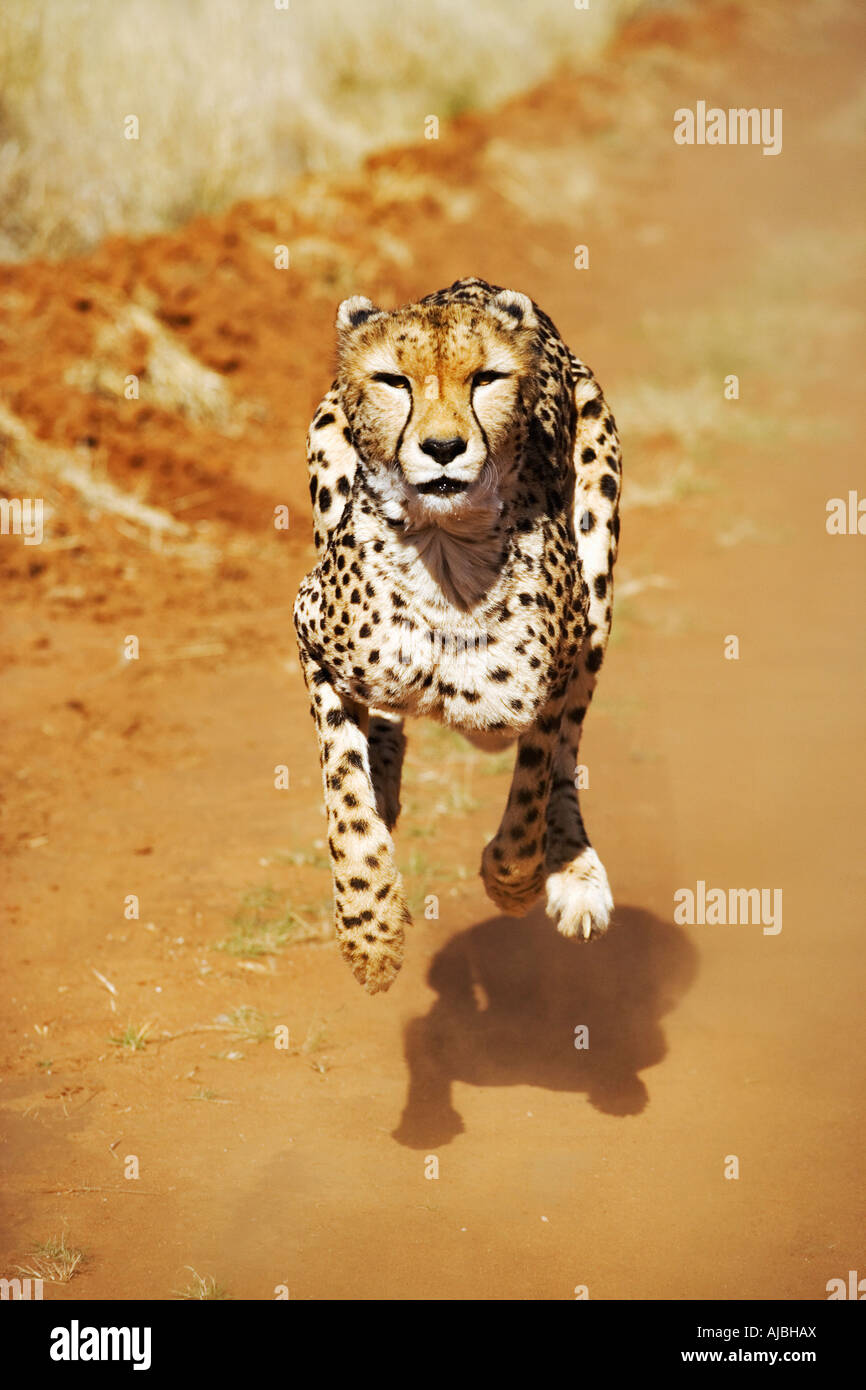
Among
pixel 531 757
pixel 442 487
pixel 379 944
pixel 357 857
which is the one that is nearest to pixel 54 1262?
pixel 379 944

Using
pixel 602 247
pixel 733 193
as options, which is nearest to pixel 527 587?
pixel 602 247

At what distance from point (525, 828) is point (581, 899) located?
242 mm

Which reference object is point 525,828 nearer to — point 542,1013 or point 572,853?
point 572,853

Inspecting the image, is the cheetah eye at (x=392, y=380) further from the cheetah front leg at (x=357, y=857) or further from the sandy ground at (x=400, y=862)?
the sandy ground at (x=400, y=862)

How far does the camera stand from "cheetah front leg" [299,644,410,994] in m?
3.65

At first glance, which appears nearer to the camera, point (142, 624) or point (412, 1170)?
point (412, 1170)

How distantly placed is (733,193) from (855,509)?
8.40 meters

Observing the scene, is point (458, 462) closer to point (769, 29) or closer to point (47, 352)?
point (47, 352)

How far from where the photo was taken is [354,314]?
3.61m

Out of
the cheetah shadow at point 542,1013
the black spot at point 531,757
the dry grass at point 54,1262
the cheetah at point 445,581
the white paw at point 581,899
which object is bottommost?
the dry grass at point 54,1262

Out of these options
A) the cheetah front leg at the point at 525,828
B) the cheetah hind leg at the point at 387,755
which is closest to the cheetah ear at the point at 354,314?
the cheetah front leg at the point at 525,828

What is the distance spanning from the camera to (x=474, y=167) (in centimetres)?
1465

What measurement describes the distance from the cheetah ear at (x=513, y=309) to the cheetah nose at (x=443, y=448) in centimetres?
46

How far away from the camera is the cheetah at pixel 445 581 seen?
3.35m
